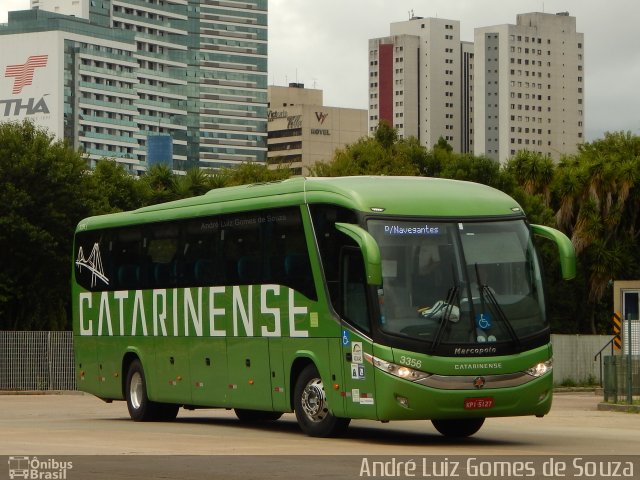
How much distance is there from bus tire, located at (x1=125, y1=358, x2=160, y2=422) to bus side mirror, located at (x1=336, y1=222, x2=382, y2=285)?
812cm

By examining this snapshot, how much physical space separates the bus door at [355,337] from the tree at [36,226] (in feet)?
110

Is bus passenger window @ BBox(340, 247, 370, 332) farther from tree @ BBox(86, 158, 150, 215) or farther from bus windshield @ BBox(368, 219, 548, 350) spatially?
tree @ BBox(86, 158, 150, 215)

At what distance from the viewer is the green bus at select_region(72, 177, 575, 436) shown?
65.9 feet

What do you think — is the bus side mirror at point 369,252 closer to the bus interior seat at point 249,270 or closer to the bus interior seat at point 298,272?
the bus interior seat at point 298,272

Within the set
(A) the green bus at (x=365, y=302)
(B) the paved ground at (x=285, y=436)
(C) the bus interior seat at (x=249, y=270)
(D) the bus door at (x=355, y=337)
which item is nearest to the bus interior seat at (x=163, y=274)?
(A) the green bus at (x=365, y=302)

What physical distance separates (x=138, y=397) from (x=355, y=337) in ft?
26.5

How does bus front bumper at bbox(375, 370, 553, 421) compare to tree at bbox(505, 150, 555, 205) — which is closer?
bus front bumper at bbox(375, 370, 553, 421)

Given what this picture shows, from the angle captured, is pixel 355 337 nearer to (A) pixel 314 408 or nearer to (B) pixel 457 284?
(B) pixel 457 284

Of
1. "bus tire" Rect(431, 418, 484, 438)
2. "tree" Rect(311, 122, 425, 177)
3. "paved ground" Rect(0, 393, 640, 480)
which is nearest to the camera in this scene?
"paved ground" Rect(0, 393, 640, 480)

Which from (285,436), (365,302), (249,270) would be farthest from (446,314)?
(249,270)

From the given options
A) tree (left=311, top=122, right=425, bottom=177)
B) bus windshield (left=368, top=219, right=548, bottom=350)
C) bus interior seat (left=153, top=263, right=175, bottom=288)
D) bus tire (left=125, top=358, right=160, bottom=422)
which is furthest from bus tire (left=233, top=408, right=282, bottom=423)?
tree (left=311, top=122, right=425, bottom=177)
